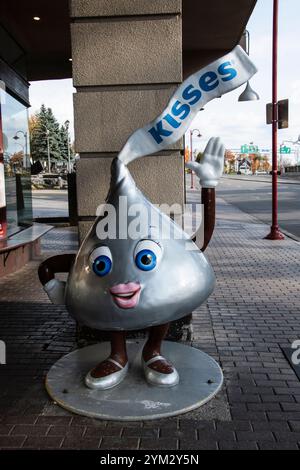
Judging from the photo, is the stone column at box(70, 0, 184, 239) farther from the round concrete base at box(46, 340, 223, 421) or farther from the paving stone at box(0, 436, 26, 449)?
the paving stone at box(0, 436, 26, 449)

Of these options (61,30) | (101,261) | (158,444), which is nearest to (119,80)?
(101,261)

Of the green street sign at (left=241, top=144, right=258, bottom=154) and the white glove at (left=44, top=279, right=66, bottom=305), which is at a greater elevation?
the green street sign at (left=241, top=144, right=258, bottom=154)

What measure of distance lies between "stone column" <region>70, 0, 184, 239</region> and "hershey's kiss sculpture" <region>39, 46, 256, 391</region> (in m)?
0.95

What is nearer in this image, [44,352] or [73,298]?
[73,298]

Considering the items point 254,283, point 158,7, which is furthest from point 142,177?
point 254,283

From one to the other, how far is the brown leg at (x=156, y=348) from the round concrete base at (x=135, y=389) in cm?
15

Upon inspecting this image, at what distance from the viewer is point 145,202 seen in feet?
11.9

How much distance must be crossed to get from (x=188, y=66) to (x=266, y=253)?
17.6 feet

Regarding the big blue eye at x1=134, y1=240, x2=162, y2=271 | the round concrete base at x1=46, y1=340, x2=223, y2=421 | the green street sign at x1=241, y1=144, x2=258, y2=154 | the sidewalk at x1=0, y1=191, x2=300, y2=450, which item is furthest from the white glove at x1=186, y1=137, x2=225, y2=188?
the green street sign at x1=241, y1=144, x2=258, y2=154

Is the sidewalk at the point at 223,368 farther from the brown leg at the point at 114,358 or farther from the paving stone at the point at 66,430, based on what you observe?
the brown leg at the point at 114,358

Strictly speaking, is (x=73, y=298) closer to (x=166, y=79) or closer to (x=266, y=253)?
(x=166, y=79)

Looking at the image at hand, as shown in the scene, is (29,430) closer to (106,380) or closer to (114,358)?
(106,380)

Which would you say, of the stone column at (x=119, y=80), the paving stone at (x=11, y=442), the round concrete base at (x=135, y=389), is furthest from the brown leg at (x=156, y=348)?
the stone column at (x=119, y=80)

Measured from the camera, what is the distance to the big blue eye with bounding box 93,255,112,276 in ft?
11.1
